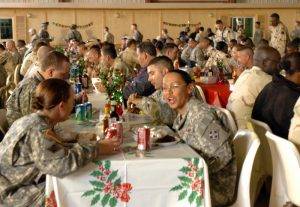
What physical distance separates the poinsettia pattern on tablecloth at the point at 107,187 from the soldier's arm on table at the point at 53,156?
0.13 metres

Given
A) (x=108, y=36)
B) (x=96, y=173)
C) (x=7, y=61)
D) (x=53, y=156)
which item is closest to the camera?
(x=53, y=156)

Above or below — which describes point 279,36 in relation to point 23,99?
above

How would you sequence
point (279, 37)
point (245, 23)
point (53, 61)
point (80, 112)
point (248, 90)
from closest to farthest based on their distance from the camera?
point (80, 112) → point (53, 61) → point (248, 90) → point (279, 37) → point (245, 23)

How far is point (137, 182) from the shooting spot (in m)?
2.78

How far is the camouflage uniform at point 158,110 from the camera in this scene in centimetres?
416

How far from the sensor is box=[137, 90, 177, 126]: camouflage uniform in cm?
416

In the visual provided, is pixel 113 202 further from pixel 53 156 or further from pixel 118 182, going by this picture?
pixel 53 156

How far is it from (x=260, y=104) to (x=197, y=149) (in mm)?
1168

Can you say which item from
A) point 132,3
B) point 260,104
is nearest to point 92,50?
point 260,104

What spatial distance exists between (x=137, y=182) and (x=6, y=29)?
1736 cm

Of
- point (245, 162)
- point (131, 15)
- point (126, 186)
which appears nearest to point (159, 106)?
point (245, 162)

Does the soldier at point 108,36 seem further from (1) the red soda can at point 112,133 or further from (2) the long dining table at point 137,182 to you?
(2) the long dining table at point 137,182

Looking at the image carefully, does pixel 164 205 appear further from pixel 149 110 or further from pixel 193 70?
pixel 193 70

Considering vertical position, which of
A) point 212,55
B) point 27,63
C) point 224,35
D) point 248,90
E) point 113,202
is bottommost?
point 113,202
